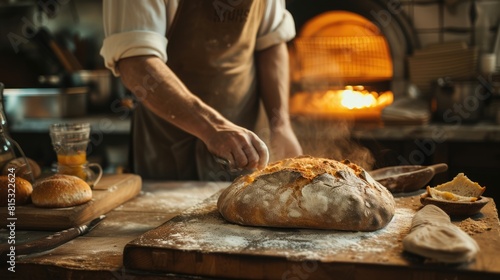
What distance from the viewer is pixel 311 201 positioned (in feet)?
4.71

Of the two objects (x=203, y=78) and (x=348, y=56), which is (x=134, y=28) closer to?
(x=203, y=78)

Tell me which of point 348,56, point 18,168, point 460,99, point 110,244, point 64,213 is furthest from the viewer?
point 348,56

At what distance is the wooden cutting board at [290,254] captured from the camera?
3.88ft

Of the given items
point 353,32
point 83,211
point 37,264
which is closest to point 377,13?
point 353,32

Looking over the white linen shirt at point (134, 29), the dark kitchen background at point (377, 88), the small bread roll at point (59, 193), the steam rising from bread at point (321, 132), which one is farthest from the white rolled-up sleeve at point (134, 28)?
the dark kitchen background at point (377, 88)

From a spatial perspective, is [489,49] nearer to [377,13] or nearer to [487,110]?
[487,110]

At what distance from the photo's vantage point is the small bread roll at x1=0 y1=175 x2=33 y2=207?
1.72 metres

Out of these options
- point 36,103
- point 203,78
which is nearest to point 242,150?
point 203,78

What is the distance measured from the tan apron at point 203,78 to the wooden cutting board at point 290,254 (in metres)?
1.03

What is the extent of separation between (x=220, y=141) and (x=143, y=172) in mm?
921

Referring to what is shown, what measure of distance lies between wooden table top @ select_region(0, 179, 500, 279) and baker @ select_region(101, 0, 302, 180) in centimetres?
28

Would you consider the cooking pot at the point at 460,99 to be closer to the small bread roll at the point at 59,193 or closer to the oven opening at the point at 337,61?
the oven opening at the point at 337,61

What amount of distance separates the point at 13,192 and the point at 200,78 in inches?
37.9

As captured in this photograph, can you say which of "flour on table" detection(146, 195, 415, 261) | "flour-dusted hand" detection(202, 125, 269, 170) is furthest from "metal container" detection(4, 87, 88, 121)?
"flour on table" detection(146, 195, 415, 261)
